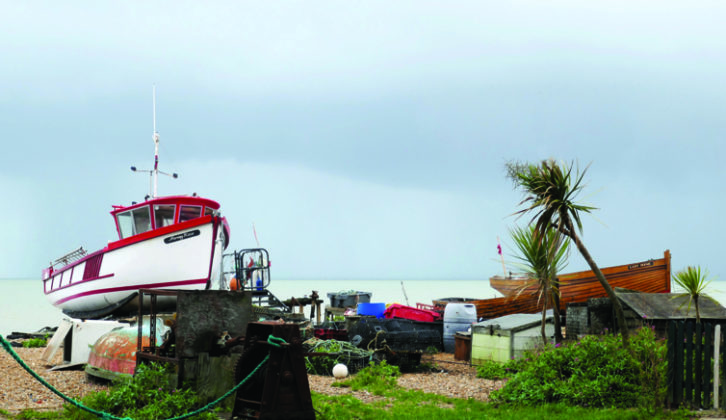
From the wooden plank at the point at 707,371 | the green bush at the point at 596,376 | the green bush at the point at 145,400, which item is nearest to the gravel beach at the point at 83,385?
the green bush at the point at 596,376

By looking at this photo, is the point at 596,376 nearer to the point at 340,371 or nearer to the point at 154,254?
the point at 340,371

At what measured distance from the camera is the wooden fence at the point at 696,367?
325 inches

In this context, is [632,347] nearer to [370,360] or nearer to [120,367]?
[370,360]

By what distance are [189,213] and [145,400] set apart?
55.0 ft

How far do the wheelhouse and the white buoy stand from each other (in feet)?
42.6

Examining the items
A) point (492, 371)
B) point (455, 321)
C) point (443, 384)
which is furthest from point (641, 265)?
point (443, 384)

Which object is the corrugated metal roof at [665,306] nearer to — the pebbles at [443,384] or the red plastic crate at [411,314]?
the pebbles at [443,384]

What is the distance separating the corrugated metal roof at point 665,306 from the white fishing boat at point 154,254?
15.9m

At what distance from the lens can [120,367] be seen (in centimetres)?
1096

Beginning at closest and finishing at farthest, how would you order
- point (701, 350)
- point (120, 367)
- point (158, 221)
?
point (701, 350)
point (120, 367)
point (158, 221)

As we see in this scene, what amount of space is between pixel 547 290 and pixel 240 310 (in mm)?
7714

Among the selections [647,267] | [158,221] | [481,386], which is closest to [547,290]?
[481,386]

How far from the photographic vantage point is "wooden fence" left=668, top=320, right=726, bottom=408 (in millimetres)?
8258

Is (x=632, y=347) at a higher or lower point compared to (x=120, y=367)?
higher
